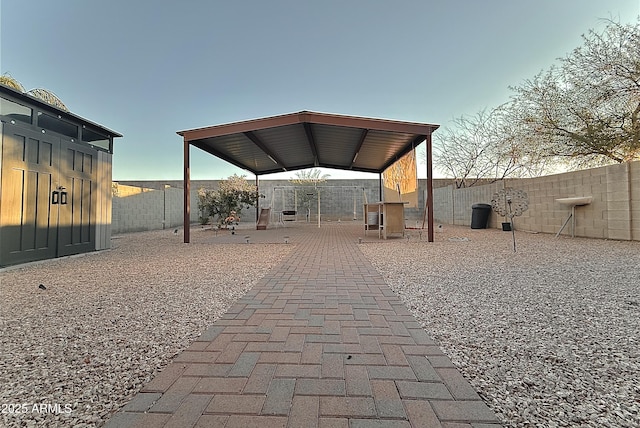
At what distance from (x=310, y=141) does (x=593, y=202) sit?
739cm

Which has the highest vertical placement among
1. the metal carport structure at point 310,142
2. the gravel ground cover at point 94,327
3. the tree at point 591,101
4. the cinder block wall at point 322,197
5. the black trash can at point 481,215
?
the tree at point 591,101

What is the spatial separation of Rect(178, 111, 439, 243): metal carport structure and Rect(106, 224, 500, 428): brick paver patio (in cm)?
535

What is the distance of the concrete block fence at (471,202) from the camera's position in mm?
6219

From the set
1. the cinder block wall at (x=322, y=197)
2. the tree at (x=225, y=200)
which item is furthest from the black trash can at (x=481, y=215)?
the tree at (x=225, y=200)

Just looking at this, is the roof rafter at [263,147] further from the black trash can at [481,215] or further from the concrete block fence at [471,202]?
the black trash can at [481,215]

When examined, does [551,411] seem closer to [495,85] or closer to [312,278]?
[312,278]

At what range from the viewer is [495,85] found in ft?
32.5

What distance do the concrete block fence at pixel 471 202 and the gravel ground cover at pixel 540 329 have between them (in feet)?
8.67

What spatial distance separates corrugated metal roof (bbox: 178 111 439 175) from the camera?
6910 millimetres

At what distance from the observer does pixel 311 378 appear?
1.39 meters

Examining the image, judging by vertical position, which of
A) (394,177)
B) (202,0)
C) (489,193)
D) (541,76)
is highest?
(202,0)

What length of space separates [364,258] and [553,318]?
2.98 meters

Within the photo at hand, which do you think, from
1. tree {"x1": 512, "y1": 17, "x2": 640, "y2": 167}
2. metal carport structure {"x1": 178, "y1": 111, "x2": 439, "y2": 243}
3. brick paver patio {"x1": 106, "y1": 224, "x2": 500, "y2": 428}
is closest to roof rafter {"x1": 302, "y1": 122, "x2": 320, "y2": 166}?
metal carport structure {"x1": 178, "y1": 111, "x2": 439, "y2": 243}

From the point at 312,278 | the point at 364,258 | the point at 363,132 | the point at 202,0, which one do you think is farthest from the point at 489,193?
the point at 202,0
